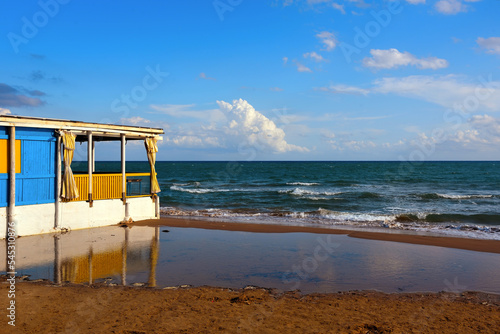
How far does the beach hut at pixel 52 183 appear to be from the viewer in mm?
11445

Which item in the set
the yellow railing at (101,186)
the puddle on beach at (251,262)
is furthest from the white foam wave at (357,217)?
the yellow railing at (101,186)

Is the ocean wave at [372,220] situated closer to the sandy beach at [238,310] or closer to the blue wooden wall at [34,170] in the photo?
the blue wooden wall at [34,170]

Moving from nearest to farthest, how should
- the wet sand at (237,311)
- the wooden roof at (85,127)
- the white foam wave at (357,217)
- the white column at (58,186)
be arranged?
1. the wet sand at (237,311)
2. the wooden roof at (85,127)
3. the white column at (58,186)
4. the white foam wave at (357,217)

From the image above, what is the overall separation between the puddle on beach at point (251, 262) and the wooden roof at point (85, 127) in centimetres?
346

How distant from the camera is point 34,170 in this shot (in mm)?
12203

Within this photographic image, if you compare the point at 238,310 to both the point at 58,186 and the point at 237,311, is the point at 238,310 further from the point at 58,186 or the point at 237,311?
the point at 58,186

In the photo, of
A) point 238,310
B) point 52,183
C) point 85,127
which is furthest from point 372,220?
point 238,310

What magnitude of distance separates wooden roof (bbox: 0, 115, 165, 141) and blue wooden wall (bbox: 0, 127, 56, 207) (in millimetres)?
300

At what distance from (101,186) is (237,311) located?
31.7 feet

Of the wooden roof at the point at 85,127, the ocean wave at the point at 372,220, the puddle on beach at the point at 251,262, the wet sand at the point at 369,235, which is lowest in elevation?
the ocean wave at the point at 372,220

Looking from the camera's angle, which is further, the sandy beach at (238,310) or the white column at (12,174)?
the white column at (12,174)

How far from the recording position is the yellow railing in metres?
13.4

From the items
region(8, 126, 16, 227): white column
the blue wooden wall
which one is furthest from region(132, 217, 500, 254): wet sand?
region(8, 126, 16, 227): white column

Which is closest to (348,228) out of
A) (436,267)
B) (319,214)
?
(319,214)
